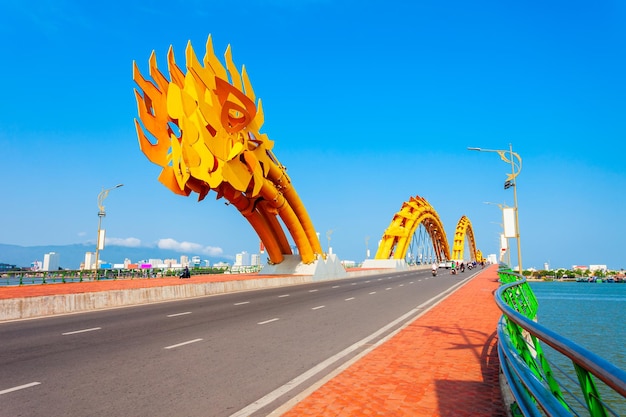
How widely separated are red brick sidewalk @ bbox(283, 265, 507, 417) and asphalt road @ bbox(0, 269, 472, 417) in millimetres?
545

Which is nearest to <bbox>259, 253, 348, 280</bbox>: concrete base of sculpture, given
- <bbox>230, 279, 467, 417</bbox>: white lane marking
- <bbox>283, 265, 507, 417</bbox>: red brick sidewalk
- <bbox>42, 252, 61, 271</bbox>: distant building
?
<bbox>230, 279, 467, 417</bbox>: white lane marking

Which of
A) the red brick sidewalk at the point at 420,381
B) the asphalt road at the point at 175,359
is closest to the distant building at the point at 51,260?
the asphalt road at the point at 175,359

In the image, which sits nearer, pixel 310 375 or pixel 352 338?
pixel 310 375

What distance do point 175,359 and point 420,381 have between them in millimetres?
4520

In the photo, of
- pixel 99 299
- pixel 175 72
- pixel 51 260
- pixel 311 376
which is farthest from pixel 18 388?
pixel 51 260

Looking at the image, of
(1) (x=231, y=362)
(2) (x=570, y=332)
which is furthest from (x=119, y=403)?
(2) (x=570, y=332)

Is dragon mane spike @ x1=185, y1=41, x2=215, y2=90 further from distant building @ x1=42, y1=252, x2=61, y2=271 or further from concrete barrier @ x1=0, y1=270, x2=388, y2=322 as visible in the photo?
distant building @ x1=42, y1=252, x2=61, y2=271

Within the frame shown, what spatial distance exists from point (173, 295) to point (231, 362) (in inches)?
617

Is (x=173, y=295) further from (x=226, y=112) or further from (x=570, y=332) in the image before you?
(x=570, y=332)

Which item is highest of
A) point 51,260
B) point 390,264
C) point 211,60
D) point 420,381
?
point 211,60

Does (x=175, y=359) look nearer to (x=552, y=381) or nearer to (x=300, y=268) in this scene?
(x=552, y=381)

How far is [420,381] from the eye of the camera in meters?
6.29

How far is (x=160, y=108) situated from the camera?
1147 inches

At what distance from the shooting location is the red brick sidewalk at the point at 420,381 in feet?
16.6
